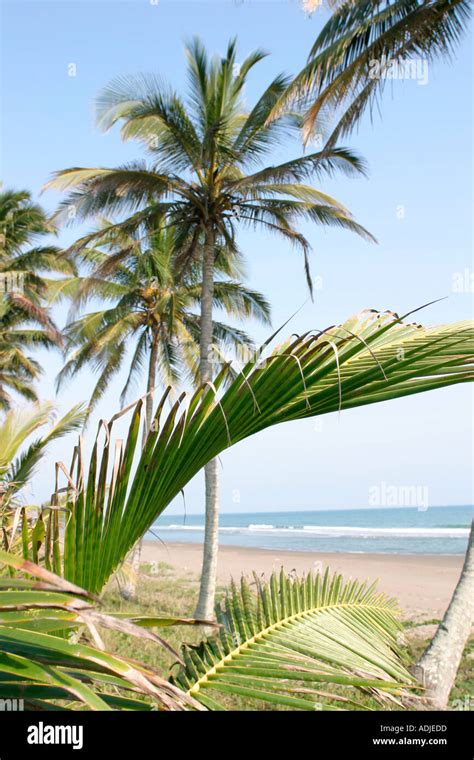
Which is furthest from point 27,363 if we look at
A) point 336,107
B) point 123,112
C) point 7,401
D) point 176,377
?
point 336,107

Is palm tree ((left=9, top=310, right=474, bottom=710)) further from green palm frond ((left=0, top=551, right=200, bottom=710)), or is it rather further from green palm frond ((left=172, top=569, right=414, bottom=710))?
green palm frond ((left=0, top=551, right=200, bottom=710))

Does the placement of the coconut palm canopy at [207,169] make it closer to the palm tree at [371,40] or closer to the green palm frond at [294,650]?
the palm tree at [371,40]

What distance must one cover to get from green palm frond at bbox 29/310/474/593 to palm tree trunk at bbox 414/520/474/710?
5.36 meters

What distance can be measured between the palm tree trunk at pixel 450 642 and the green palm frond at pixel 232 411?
211 inches

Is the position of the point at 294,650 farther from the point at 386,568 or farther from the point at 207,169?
the point at 386,568

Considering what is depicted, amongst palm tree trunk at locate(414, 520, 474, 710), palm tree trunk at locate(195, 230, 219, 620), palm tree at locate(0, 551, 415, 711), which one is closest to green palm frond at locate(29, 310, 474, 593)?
palm tree at locate(0, 551, 415, 711)

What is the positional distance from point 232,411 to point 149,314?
17342 millimetres

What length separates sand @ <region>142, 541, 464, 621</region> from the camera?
15.6m

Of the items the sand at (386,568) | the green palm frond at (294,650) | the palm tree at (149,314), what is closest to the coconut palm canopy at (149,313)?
the palm tree at (149,314)

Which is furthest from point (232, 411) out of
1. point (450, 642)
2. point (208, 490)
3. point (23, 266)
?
point (23, 266)

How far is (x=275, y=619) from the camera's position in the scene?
166 centimetres

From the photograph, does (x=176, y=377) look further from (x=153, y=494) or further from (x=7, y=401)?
(x=153, y=494)
